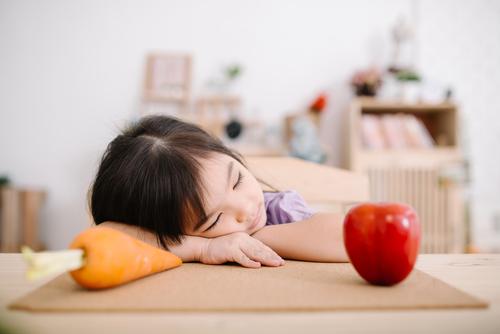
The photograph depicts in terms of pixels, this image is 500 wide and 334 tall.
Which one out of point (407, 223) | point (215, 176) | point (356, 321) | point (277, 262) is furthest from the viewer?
point (215, 176)

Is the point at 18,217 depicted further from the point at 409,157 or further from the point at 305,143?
the point at 409,157

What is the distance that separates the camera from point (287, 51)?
315cm

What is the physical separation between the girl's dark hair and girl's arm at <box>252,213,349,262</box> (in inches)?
5.1

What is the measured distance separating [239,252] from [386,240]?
0.82ft

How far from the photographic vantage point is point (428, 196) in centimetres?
274

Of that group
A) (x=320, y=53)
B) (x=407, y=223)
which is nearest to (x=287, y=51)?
(x=320, y=53)

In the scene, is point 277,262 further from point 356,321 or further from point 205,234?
point 356,321

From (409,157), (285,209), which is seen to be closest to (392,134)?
(409,157)

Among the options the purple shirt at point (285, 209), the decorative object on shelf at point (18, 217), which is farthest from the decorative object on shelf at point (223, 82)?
the purple shirt at point (285, 209)

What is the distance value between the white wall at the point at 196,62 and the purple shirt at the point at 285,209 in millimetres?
2218

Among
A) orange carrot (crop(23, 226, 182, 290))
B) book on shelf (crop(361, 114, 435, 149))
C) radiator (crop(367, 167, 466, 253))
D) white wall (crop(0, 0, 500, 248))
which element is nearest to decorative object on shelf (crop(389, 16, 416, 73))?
white wall (crop(0, 0, 500, 248))

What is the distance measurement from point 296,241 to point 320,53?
2.71m

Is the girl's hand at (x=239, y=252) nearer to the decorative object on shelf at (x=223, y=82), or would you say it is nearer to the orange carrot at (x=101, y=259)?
the orange carrot at (x=101, y=259)

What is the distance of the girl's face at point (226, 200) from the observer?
0.70 meters
